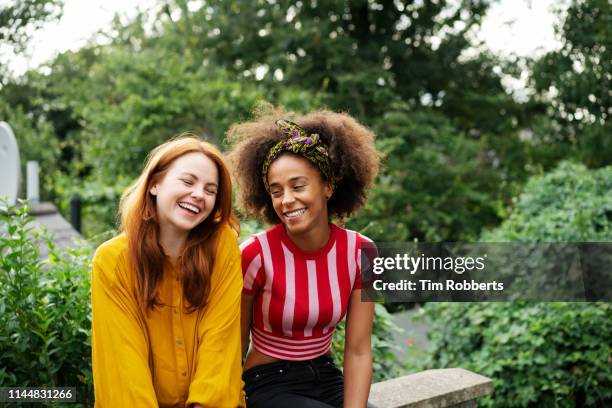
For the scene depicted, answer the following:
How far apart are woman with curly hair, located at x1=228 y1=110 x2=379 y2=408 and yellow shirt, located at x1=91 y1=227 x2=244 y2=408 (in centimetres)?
19

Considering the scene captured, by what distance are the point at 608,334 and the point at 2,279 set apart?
3.27 m

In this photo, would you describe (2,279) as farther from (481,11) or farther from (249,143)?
(481,11)

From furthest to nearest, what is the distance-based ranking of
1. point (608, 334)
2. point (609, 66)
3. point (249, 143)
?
point (609, 66), point (608, 334), point (249, 143)

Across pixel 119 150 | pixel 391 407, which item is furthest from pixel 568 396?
pixel 119 150

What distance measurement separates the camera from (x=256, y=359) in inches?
88.0

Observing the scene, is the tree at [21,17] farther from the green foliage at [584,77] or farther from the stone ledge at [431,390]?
the green foliage at [584,77]

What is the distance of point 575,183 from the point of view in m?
5.64

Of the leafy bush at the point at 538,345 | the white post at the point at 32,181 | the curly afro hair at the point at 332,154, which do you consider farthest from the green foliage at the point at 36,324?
the white post at the point at 32,181

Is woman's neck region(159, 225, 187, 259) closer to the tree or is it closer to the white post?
the tree

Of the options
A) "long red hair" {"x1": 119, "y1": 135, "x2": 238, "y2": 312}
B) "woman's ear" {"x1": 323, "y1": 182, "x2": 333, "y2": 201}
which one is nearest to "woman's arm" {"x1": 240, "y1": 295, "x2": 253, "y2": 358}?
"long red hair" {"x1": 119, "y1": 135, "x2": 238, "y2": 312}

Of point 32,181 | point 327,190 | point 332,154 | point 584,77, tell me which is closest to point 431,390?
point 327,190

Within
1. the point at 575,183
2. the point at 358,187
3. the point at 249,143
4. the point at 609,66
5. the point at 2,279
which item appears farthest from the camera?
the point at 609,66

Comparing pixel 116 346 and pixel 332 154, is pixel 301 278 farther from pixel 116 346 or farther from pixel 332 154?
pixel 116 346

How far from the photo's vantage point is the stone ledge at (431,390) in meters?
2.49
